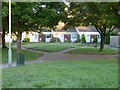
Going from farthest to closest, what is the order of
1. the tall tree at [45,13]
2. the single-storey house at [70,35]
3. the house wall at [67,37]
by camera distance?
the house wall at [67,37] → the single-storey house at [70,35] → the tall tree at [45,13]

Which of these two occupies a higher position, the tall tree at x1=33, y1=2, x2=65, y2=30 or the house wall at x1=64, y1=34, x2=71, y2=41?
the tall tree at x1=33, y1=2, x2=65, y2=30

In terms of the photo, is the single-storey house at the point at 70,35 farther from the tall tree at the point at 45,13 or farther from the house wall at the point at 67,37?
the tall tree at the point at 45,13

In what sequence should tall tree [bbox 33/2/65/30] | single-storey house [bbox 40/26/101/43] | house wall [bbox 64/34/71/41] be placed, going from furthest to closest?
house wall [bbox 64/34/71/41] < single-storey house [bbox 40/26/101/43] < tall tree [bbox 33/2/65/30]

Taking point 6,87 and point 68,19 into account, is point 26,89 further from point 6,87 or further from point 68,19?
point 68,19

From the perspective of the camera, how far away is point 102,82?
8.72 m

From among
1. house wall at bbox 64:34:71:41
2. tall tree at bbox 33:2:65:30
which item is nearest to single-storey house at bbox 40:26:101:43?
house wall at bbox 64:34:71:41

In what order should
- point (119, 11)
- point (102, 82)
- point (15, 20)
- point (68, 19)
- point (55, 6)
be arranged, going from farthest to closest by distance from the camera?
point (68, 19), point (55, 6), point (15, 20), point (119, 11), point (102, 82)

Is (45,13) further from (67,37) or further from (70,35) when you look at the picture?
(70,35)

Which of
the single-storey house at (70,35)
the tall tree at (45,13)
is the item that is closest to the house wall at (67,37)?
the single-storey house at (70,35)

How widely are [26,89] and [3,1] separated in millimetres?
14857

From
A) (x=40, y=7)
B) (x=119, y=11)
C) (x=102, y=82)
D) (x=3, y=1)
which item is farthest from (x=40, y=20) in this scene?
(x=102, y=82)

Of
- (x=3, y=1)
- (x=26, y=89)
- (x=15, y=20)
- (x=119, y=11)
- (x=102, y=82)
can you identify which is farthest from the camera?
(x=15, y=20)

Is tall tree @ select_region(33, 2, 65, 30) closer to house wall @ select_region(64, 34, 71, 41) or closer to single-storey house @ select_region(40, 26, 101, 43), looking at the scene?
single-storey house @ select_region(40, 26, 101, 43)

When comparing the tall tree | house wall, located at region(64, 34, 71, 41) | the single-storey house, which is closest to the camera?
the tall tree
